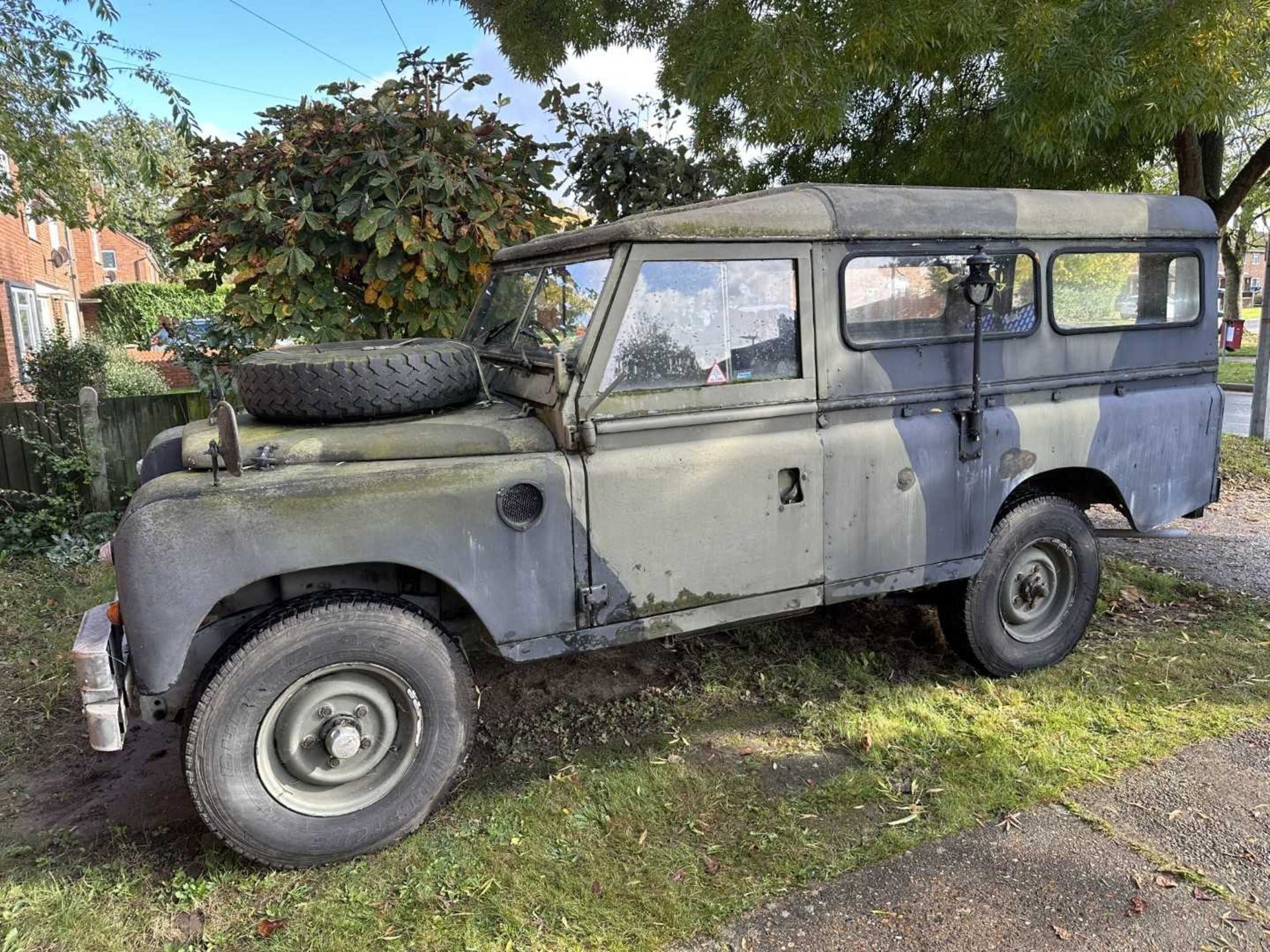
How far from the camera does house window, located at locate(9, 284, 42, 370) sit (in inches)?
575

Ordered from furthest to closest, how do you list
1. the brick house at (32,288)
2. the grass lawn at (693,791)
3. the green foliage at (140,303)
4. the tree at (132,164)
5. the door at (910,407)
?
the green foliage at (140,303)
the brick house at (32,288)
the tree at (132,164)
the door at (910,407)
the grass lawn at (693,791)

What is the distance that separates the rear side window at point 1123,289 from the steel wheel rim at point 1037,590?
114 centimetres

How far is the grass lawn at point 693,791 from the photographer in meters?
2.84

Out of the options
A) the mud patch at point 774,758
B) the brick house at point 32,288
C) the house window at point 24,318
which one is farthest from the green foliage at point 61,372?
the mud patch at point 774,758

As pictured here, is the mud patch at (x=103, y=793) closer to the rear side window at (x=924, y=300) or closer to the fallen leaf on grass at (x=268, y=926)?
the fallen leaf on grass at (x=268, y=926)

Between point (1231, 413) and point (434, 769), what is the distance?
1580 centimetres

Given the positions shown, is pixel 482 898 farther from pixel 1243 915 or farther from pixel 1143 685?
pixel 1143 685

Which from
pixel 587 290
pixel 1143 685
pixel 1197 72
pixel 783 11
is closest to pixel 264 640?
pixel 587 290

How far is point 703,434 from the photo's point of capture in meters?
3.54

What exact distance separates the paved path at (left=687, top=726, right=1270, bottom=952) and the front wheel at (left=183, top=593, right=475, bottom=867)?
1.19 meters

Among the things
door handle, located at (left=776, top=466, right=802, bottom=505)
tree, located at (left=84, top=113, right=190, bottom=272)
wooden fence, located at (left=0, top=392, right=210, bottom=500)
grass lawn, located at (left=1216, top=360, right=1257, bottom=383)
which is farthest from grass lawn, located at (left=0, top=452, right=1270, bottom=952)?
grass lawn, located at (left=1216, top=360, right=1257, bottom=383)

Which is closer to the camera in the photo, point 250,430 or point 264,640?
point 264,640

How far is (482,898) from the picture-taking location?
2.92 m

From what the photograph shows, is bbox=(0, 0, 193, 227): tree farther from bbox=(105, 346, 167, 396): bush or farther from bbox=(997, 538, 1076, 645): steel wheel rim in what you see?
bbox=(997, 538, 1076, 645): steel wheel rim
